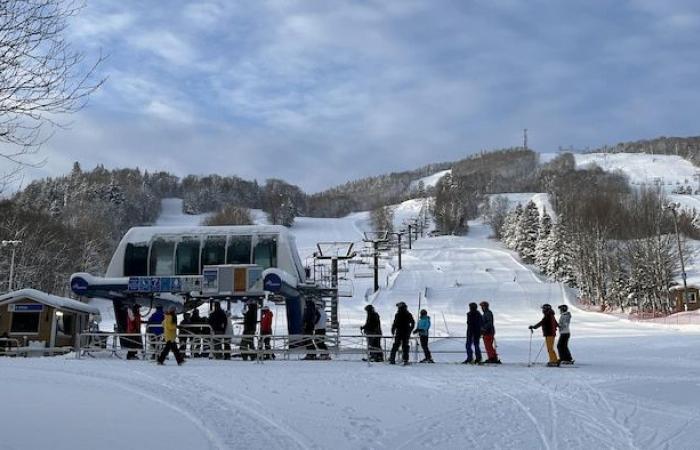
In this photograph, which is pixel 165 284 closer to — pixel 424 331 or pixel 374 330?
pixel 374 330

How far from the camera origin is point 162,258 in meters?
25.7

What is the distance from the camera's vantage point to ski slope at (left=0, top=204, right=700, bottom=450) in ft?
24.7

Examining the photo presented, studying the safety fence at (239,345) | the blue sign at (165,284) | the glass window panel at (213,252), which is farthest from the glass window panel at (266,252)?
the safety fence at (239,345)

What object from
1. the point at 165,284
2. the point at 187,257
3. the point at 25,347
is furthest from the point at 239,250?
the point at 25,347

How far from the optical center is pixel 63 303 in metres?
27.1

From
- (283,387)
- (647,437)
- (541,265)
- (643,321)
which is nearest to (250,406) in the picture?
(283,387)

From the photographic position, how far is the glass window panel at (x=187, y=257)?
2547cm

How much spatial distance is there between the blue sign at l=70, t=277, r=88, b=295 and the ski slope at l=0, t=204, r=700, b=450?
632cm

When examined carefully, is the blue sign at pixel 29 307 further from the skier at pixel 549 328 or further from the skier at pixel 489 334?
the skier at pixel 549 328

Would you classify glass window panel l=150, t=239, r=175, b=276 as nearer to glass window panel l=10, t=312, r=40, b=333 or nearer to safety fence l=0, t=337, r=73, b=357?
safety fence l=0, t=337, r=73, b=357

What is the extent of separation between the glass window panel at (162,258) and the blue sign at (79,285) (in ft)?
8.83

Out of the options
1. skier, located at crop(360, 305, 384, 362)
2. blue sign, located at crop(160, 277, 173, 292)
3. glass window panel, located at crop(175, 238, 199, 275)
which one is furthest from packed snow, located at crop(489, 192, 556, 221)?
skier, located at crop(360, 305, 384, 362)

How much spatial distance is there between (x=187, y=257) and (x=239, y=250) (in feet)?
6.35

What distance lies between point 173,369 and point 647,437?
10.1 metres
